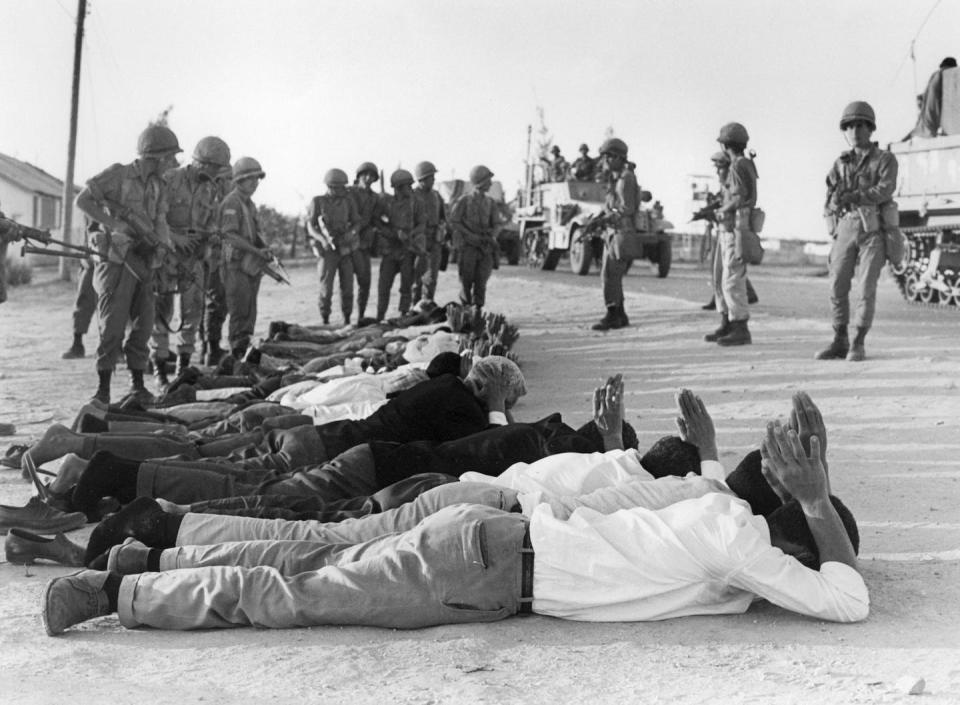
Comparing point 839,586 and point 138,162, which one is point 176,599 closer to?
point 839,586

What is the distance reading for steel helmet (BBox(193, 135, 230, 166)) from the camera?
10.8 metres

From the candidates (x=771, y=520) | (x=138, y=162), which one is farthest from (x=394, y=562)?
(x=138, y=162)

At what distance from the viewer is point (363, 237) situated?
50.5ft

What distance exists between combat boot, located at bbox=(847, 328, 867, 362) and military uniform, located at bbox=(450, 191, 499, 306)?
595cm

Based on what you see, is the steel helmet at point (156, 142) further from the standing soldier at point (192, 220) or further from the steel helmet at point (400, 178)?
the steel helmet at point (400, 178)

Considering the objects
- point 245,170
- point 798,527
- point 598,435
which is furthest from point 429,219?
point 798,527

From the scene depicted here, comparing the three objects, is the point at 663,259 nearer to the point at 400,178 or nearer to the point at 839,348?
→ the point at 400,178

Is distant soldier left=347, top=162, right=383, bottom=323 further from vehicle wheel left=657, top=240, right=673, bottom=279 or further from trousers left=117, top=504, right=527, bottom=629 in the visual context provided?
trousers left=117, top=504, right=527, bottom=629

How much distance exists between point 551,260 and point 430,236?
979 centimetres

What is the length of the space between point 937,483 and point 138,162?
612 cm

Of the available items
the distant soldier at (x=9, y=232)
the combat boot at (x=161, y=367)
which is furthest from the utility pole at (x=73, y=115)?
the distant soldier at (x=9, y=232)

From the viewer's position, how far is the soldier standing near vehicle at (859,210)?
32.9 ft

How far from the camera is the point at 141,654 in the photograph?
3.59 m

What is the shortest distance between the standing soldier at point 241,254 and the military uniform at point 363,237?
357 cm
